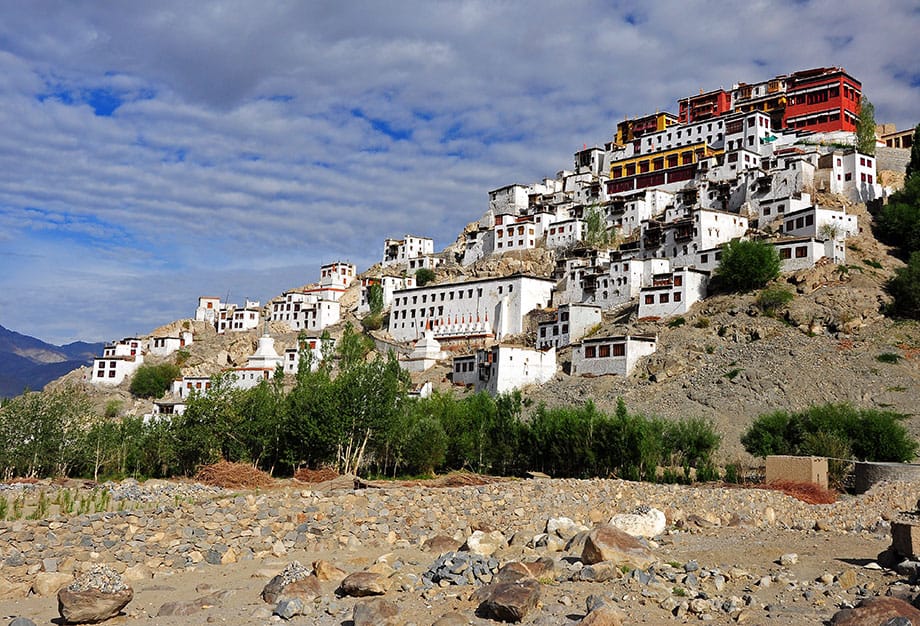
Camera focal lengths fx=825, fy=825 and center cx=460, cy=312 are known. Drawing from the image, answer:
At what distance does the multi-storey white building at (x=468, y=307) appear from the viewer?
74.8 meters

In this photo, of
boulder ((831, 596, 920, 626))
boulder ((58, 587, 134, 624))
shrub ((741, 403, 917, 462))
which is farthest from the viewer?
shrub ((741, 403, 917, 462))

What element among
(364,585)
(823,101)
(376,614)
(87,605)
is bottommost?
(87,605)

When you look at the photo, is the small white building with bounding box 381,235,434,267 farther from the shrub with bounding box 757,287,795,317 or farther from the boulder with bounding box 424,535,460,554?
the boulder with bounding box 424,535,460,554

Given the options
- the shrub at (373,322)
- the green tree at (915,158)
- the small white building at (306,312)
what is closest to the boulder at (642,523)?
the green tree at (915,158)

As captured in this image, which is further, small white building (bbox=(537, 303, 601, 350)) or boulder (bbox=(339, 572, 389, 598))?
small white building (bbox=(537, 303, 601, 350))

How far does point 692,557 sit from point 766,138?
7245 centimetres

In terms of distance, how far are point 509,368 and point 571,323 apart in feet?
24.2

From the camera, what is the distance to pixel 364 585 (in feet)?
45.7

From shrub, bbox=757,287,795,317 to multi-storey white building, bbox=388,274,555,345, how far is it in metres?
22.2

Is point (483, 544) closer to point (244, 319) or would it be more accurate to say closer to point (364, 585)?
point (364, 585)

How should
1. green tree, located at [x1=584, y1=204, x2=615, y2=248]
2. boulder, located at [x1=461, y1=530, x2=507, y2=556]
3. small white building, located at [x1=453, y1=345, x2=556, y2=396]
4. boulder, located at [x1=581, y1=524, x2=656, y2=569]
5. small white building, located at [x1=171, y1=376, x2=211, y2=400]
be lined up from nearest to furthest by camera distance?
1. boulder, located at [x1=581, y1=524, x2=656, y2=569]
2. boulder, located at [x1=461, y1=530, x2=507, y2=556]
3. small white building, located at [x1=453, y1=345, x2=556, y2=396]
4. green tree, located at [x1=584, y1=204, x2=615, y2=248]
5. small white building, located at [x1=171, y1=376, x2=211, y2=400]

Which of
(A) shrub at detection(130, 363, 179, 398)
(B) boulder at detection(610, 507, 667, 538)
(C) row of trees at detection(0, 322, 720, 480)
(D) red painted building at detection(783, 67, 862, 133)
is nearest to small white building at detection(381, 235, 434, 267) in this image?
(A) shrub at detection(130, 363, 179, 398)

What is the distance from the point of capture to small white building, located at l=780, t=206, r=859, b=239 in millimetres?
62562

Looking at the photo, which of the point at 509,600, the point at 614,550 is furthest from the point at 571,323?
the point at 509,600
